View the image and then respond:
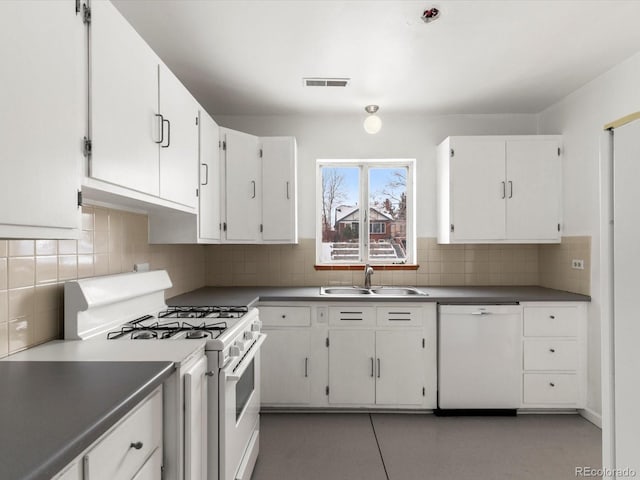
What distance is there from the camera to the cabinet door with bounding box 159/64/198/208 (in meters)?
1.87

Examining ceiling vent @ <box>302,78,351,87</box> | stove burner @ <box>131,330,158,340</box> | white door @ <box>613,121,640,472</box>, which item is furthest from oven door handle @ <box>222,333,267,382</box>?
ceiling vent @ <box>302,78,351,87</box>

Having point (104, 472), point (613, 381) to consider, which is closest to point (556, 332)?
point (613, 381)

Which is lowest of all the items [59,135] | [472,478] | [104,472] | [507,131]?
[472,478]

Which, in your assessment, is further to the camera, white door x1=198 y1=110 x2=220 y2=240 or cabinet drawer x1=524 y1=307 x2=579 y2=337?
cabinet drawer x1=524 y1=307 x2=579 y2=337

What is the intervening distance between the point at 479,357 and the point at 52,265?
9.14 ft

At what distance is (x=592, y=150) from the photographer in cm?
288

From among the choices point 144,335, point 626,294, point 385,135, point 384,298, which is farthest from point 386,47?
point 144,335

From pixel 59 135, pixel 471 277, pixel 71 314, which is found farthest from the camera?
pixel 471 277

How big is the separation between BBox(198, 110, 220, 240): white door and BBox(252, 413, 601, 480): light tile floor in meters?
1.49

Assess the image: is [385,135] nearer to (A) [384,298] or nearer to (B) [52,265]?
(A) [384,298]

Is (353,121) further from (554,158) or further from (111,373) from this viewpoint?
(111,373)

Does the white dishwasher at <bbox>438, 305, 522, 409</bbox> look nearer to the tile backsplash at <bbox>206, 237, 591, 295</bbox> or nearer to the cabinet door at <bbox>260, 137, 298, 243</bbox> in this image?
the tile backsplash at <bbox>206, 237, 591, 295</bbox>

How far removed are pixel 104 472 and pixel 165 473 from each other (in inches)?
15.7

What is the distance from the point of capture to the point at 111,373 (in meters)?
1.15
